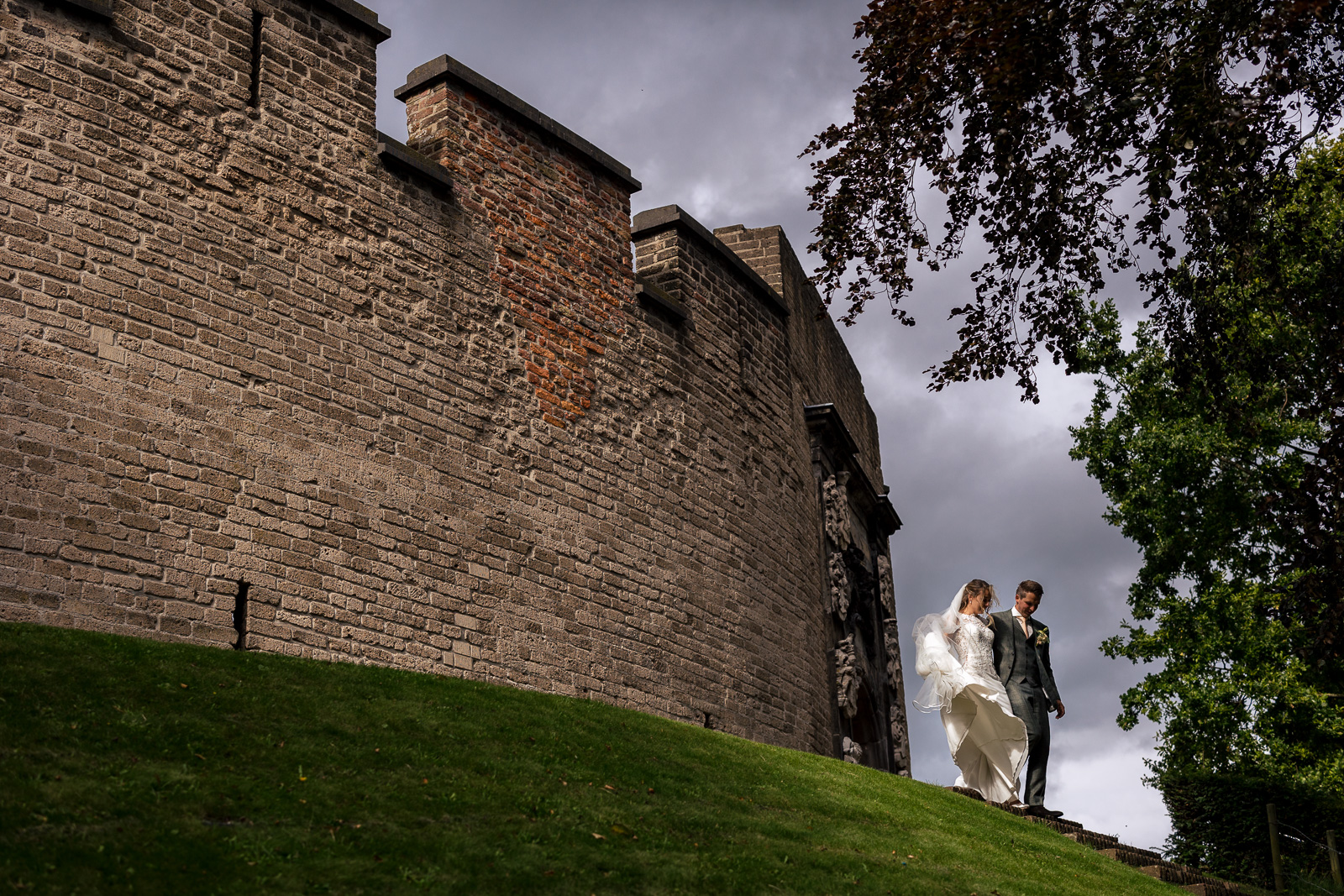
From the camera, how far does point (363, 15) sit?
11.2 metres

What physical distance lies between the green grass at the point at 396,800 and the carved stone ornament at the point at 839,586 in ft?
24.9

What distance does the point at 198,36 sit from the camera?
32.7 feet

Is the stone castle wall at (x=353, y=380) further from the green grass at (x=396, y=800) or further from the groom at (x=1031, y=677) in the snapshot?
the groom at (x=1031, y=677)

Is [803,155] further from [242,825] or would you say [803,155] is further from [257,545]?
[242,825]

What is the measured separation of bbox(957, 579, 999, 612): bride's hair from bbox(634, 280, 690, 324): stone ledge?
4.73 m

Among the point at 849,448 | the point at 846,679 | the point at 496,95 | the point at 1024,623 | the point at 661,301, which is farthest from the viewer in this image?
the point at 849,448

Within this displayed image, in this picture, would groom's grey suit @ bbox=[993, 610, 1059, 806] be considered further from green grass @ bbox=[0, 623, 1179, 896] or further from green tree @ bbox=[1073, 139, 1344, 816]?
green tree @ bbox=[1073, 139, 1344, 816]

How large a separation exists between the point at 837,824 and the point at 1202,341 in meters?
3.99

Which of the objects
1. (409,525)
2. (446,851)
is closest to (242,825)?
(446,851)

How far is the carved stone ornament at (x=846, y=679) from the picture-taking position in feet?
54.8

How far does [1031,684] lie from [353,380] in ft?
19.7

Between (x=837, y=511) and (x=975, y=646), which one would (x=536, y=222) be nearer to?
(x=975, y=646)

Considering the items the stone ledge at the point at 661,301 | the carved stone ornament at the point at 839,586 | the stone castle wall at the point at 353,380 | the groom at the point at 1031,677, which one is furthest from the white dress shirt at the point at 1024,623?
the carved stone ornament at the point at 839,586

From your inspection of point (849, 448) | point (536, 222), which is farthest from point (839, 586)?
point (536, 222)
